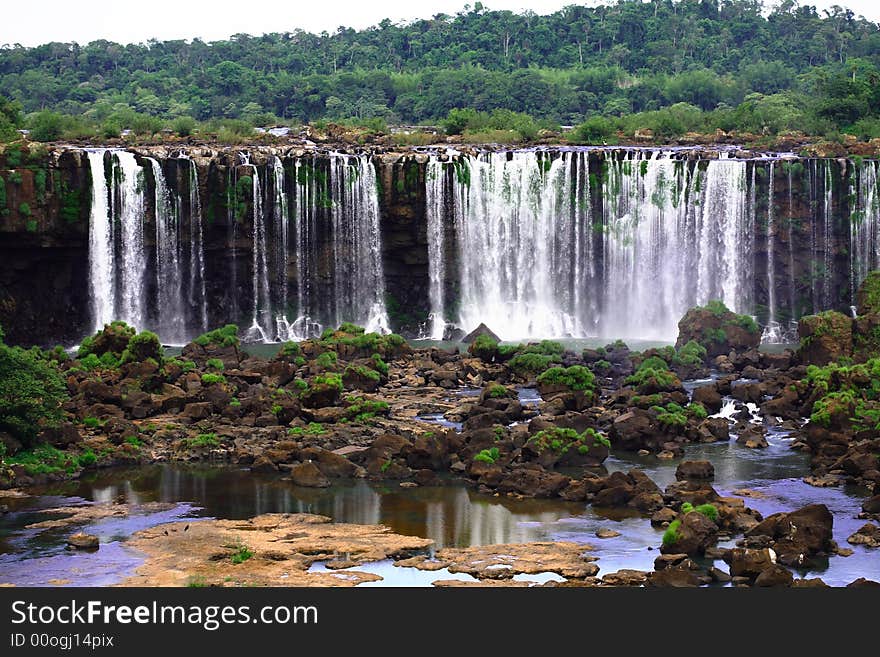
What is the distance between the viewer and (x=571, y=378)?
46.7 metres

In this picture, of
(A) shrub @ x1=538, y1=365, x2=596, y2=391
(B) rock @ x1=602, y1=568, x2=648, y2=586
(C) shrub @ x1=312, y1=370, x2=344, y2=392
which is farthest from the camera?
(A) shrub @ x1=538, y1=365, x2=596, y2=391

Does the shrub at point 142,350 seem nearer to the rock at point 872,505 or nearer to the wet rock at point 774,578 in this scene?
the rock at point 872,505

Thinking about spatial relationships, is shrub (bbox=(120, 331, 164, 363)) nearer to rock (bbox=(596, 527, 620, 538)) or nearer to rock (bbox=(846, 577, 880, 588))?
rock (bbox=(596, 527, 620, 538))

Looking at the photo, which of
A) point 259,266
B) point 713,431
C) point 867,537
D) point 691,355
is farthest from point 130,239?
point 867,537

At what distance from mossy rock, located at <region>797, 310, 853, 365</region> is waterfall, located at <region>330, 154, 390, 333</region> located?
19.3 meters

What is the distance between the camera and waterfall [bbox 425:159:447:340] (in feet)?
212

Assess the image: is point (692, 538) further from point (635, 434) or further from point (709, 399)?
point (709, 399)

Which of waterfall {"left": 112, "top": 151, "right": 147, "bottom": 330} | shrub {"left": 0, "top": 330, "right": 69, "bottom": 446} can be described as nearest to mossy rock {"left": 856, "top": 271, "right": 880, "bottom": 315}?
shrub {"left": 0, "top": 330, "right": 69, "bottom": 446}

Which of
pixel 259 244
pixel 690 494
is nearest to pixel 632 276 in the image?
pixel 259 244

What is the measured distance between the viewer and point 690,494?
34.3 m

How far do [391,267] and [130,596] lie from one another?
40.9m

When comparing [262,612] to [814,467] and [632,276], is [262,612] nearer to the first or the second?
[814,467]

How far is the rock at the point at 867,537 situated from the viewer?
3167 cm

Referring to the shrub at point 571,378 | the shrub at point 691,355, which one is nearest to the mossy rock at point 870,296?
the shrub at point 691,355
